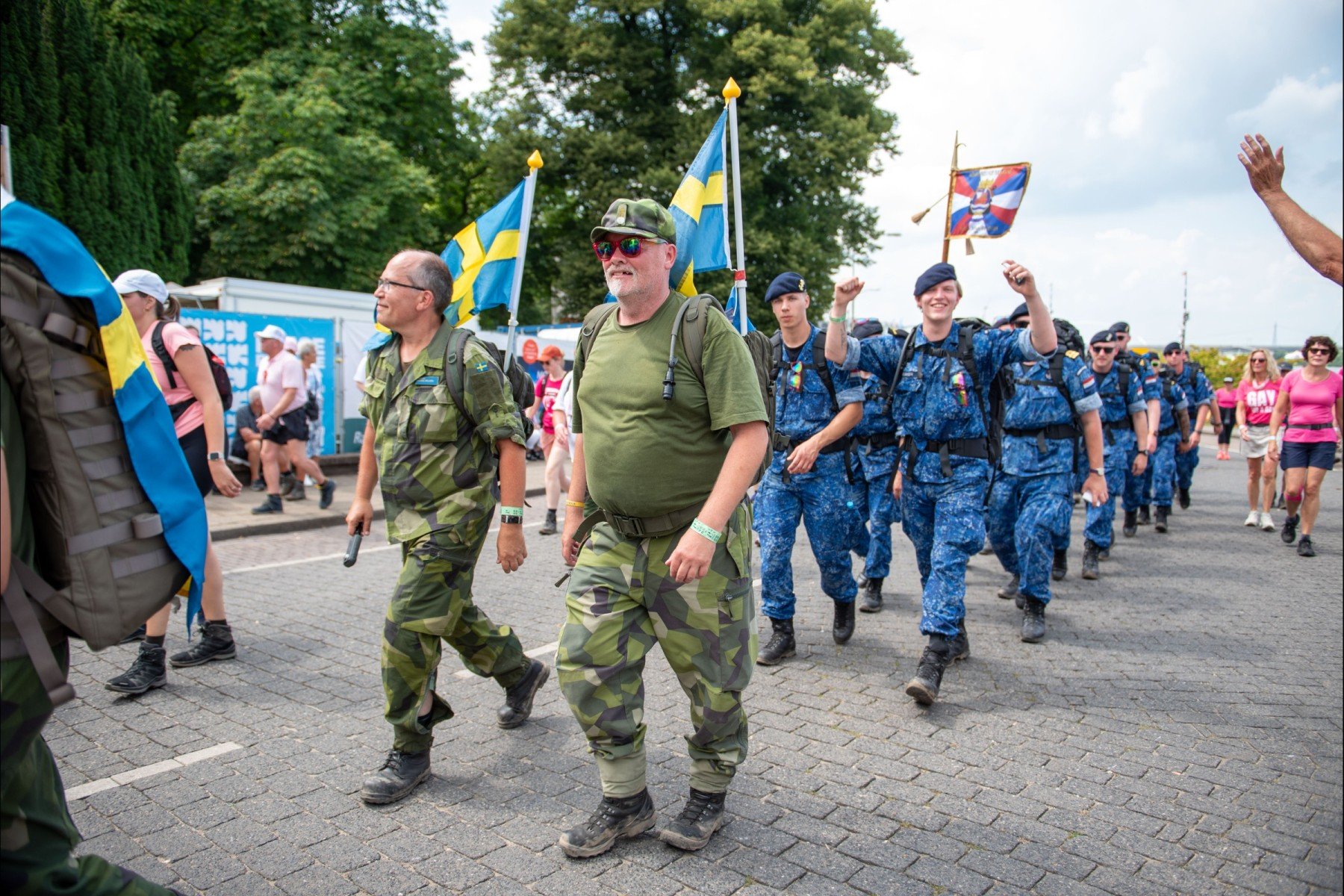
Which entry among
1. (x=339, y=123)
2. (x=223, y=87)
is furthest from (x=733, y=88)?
(x=223, y=87)

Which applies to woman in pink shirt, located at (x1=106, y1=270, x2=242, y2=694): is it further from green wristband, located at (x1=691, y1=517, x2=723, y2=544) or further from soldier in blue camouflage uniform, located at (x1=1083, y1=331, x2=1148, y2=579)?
soldier in blue camouflage uniform, located at (x1=1083, y1=331, x2=1148, y2=579)

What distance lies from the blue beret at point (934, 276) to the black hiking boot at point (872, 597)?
2.47 m

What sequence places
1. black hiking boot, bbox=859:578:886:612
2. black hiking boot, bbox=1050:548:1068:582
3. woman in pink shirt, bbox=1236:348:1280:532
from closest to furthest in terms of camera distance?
black hiking boot, bbox=859:578:886:612
black hiking boot, bbox=1050:548:1068:582
woman in pink shirt, bbox=1236:348:1280:532

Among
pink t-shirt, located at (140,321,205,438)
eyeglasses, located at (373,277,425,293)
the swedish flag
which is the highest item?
the swedish flag

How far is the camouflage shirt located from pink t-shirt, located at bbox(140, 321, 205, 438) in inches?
63.3

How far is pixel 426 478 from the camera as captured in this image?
3789 mm

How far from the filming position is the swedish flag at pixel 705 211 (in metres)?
4.97

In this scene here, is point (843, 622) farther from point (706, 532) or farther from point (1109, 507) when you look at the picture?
point (1109, 507)

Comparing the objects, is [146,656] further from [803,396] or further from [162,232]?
[162,232]

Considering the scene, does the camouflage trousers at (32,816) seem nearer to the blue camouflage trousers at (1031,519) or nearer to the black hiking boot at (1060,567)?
the blue camouflage trousers at (1031,519)

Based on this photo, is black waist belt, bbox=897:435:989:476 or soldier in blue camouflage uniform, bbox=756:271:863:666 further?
soldier in blue camouflage uniform, bbox=756:271:863:666

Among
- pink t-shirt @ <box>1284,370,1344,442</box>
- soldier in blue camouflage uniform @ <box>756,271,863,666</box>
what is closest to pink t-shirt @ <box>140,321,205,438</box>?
soldier in blue camouflage uniform @ <box>756,271,863,666</box>

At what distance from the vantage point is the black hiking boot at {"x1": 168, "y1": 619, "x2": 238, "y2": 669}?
5.24 meters

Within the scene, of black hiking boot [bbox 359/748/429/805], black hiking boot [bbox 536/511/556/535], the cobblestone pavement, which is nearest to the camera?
the cobblestone pavement
